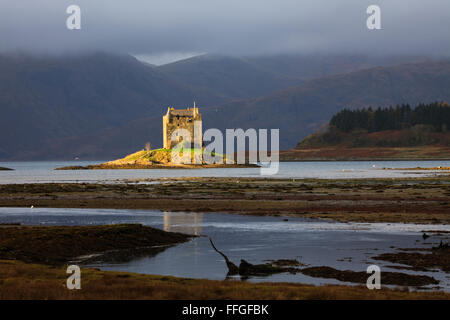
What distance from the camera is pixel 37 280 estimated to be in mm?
21953

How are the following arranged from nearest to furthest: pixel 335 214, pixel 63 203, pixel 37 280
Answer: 1. pixel 37 280
2. pixel 335 214
3. pixel 63 203

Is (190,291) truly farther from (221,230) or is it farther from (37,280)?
(221,230)

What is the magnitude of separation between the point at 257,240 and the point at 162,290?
15.4 metres

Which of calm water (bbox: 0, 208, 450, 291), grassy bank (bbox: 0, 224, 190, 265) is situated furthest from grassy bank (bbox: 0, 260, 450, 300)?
grassy bank (bbox: 0, 224, 190, 265)

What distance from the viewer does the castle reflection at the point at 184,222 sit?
40.2 metres

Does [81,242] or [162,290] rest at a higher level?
[162,290]

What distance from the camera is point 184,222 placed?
44625 millimetres

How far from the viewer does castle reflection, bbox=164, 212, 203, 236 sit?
→ 132 ft

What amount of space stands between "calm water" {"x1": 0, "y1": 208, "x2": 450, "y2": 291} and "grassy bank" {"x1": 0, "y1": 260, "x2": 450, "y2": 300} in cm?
282

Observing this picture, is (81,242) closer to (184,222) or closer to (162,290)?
(184,222)

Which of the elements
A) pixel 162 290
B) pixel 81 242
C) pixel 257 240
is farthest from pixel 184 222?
pixel 162 290
